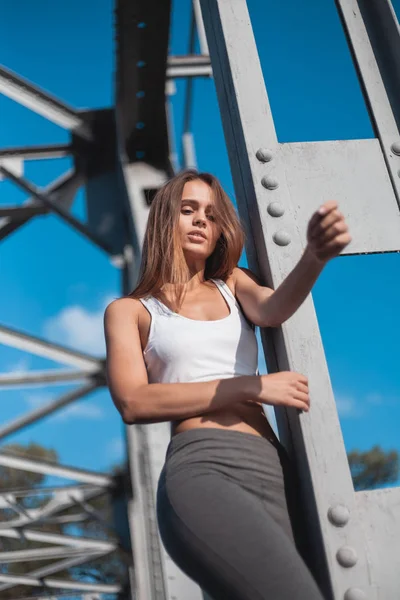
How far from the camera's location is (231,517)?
161cm

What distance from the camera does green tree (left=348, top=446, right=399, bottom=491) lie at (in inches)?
73.5

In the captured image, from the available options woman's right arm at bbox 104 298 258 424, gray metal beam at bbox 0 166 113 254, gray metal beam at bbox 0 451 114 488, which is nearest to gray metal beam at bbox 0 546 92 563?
gray metal beam at bbox 0 451 114 488

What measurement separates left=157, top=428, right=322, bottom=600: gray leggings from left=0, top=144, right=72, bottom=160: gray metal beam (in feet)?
15.8

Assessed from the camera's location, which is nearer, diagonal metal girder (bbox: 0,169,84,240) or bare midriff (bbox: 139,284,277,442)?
bare midriff (bbox: 139,284,277,442)

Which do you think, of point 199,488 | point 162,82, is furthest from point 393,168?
point 162,82

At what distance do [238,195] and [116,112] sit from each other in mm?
3913

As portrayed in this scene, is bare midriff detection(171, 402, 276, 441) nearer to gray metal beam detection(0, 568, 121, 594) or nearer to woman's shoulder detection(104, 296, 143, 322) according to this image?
woman's shoulder detection(104, 296, 143, 322)

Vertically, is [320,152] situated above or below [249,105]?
below

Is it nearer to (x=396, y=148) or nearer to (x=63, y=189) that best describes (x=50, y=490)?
(x=63, y=189)

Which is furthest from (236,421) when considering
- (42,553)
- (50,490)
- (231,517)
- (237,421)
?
(42,553)

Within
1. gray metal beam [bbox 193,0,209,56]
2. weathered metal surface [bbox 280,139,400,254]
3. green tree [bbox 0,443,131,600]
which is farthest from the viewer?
green tree [bbox 0,443,131,600]

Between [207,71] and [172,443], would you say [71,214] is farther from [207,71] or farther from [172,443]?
[172,443]

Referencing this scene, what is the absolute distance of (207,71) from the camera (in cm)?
557

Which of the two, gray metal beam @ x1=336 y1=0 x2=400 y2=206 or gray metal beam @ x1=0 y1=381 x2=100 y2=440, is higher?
gray metal beam @ x1=0 y1=381 x2=100 y2=440
